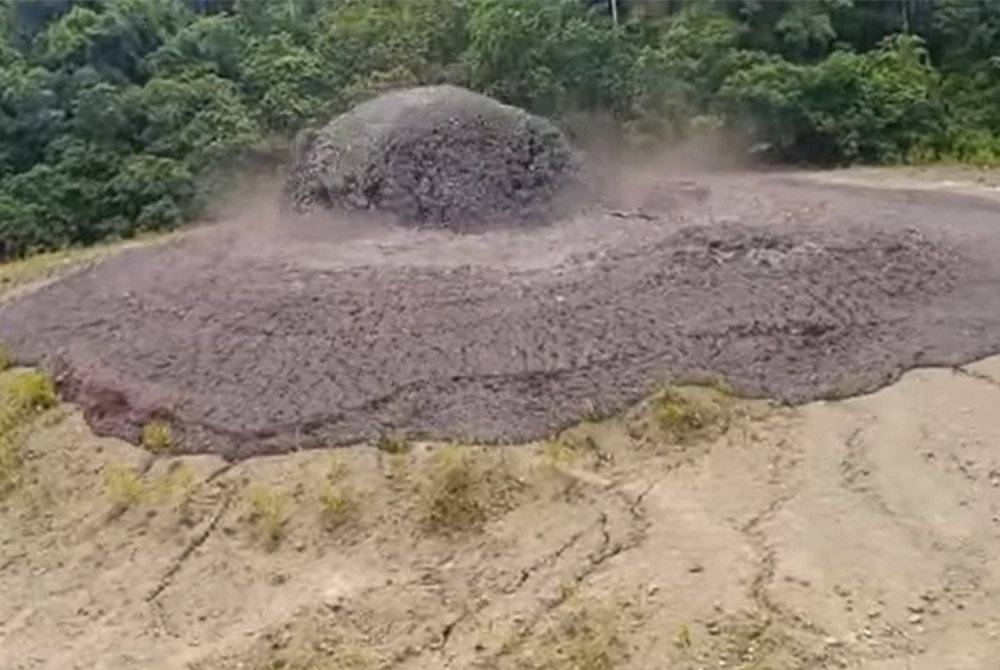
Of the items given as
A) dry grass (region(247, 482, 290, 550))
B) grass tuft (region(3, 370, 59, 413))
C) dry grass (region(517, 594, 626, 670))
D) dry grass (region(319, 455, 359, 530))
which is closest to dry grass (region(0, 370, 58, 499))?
grass tuft (region(3, 370, 59, 413))

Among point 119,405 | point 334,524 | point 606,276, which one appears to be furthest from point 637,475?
point 119,405

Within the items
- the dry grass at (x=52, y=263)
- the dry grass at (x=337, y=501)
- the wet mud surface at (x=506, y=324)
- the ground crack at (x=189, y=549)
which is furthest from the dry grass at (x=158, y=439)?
the dry grass at (x=52, y=263)

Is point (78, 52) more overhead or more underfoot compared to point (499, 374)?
more overhead

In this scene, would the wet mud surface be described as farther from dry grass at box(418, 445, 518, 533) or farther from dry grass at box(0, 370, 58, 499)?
dry grass at box(418, 445, 518, 533)

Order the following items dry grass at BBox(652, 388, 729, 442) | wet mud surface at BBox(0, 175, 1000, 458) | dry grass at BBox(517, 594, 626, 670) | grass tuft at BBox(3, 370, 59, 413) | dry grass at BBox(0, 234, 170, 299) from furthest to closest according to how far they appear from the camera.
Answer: dry grass at BBox(0, 234, 170, 299) → grass tuft at BBox(3, 370, 59, 413) → wet mud surface at BBox(0, 175, 1000, 458) → dry grass at BBox(652, 388, 729, 442) → dry grass at BBox(517, 594, 626, 670)

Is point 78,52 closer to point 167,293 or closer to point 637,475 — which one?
point 167,293

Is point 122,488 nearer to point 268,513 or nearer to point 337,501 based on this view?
point 268,513

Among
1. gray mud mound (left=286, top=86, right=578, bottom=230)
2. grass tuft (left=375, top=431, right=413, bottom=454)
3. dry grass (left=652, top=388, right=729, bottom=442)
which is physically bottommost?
grass tuft (left=375, top=431, right=413, bottom=454)
